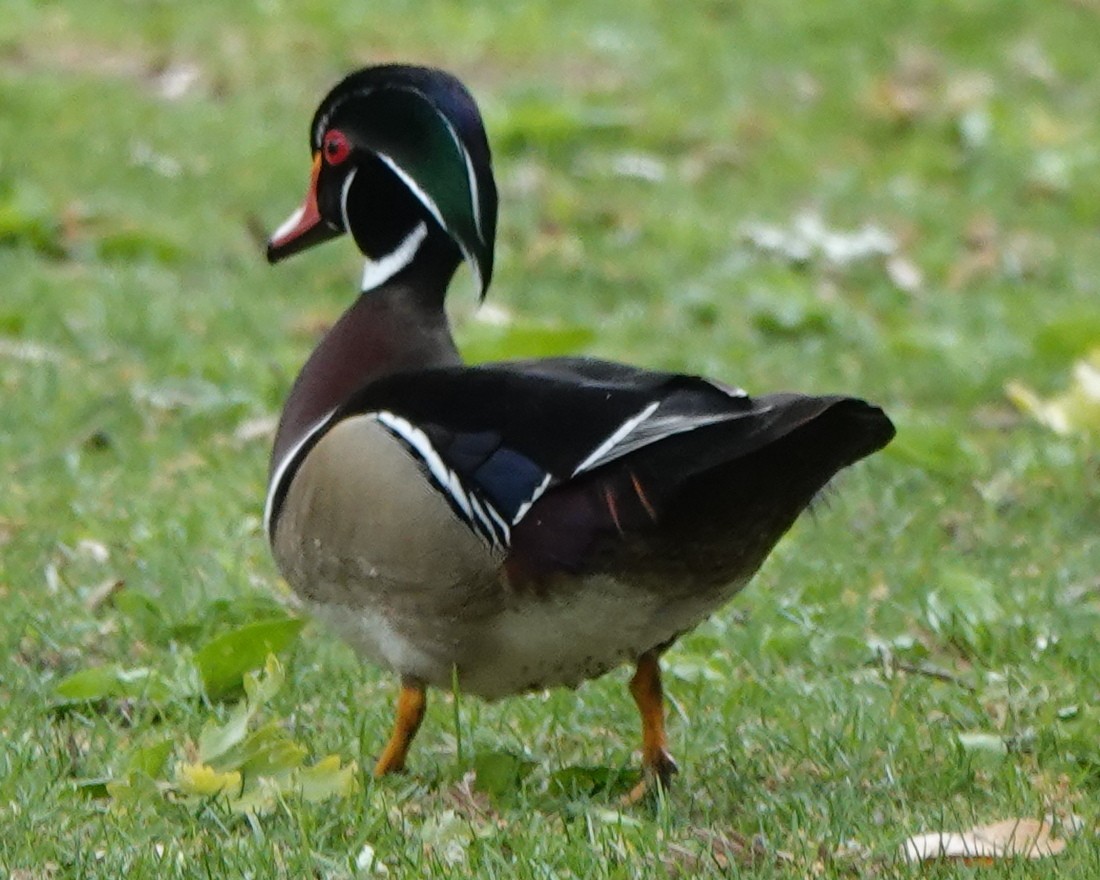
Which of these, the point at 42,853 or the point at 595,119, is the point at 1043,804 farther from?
the point at 595,119

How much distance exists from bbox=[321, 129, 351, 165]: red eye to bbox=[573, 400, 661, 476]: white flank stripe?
0.87 meters

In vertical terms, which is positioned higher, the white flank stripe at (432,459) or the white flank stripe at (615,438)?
the white flank stripe at (615,438)

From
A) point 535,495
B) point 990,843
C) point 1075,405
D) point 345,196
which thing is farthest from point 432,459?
point 1075,405

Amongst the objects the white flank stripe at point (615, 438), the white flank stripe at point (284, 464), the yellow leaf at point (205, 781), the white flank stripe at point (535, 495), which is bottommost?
the yellow leaf at point (205, 781)

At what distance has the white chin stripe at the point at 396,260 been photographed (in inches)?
151

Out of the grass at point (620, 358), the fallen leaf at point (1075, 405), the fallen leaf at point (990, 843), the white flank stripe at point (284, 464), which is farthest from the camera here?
the fallen leaf at point (1075, 405)

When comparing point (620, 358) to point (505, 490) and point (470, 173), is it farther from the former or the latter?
point (505, 490)

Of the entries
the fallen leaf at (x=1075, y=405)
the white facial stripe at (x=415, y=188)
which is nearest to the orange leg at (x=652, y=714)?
the white facial stripe at (x=415, y=188)

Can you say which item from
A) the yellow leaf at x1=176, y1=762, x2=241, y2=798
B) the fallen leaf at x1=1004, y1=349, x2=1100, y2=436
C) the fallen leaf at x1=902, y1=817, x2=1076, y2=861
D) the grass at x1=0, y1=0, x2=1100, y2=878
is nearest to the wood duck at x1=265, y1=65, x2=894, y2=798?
the grass at x1=0, y1=0, x2=1100, y2=878

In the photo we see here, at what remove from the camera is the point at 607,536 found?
3225 mm

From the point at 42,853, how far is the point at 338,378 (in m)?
1.03

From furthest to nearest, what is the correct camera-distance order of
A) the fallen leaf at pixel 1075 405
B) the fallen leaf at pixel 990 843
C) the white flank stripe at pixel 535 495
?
the fallen leaf at pixel 1075 405 → the white flank stripe at pixel 535 495 → the fallen leaf at pixel 990 843

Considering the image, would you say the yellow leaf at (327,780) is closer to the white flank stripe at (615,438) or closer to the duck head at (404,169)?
the white flank stripe at (615,438)

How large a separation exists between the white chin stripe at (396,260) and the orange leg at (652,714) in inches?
32.6
